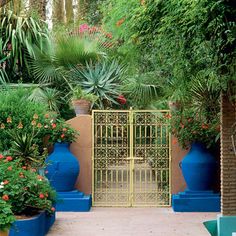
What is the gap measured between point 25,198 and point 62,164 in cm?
305

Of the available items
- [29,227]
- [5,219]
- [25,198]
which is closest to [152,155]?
[25,198]

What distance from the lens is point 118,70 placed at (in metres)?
13.5

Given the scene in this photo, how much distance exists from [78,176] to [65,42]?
11.6ft

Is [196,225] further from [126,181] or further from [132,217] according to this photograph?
[126,181]

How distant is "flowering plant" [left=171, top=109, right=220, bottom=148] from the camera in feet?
35.7

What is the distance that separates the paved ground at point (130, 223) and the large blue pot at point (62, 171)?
2.17 feet

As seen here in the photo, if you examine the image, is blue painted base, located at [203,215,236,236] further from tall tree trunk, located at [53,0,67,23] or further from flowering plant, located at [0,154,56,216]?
tall tree trunk, located at [53,0,67,23]

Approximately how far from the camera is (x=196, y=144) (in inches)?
438

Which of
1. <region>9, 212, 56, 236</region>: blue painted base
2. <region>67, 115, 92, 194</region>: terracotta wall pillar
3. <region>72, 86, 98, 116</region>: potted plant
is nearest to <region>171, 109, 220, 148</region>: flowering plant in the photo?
<region>67, 115, 92, 194</region>: terracotta wall pillar

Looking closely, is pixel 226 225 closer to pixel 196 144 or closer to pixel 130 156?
pixel 196 144

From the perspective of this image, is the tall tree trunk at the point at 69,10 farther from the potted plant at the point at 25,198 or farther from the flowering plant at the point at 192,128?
the potted plant at the point at 25,198

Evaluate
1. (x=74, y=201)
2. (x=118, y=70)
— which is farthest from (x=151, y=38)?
(x=118, y=70)

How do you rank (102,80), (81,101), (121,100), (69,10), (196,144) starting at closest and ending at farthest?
1. (196,144)
2. (81,101)
3. (102,80)
4. (121,100)
5. (69,10)

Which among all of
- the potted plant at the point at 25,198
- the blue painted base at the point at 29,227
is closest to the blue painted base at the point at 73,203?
the potted plant at the point at 25,198
